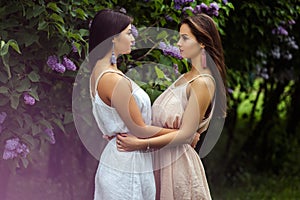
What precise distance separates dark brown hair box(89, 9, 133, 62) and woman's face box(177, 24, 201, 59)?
26 centimetres

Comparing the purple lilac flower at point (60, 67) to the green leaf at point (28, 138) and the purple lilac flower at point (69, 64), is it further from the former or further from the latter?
the green leaf at point (28, 138)

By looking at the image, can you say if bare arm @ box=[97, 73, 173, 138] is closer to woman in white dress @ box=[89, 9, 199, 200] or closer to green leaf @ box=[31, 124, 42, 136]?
woman in white dress @ box=[89, 9, 199, 200]

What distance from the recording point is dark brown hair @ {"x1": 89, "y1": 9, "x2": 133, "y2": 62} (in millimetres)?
3070

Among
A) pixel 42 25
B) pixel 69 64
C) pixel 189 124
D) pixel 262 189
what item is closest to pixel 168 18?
pixel 69 64

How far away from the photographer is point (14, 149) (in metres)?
3.76

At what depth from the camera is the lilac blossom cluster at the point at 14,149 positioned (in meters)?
3.72

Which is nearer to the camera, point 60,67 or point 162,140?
point 162,140

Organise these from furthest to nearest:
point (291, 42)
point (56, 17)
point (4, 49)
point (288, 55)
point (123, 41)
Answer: point (288, 55) < point (291, 42) < point (56, 17) < point (4, 49) < point (123, 41)

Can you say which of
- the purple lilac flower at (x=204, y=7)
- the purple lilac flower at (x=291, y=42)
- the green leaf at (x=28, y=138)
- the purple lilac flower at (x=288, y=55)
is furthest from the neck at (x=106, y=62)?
the purple lilac flower at (x=288, y=55)

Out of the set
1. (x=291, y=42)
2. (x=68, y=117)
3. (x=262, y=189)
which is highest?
(x=68, y=117)

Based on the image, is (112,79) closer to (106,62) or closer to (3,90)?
(106,62)

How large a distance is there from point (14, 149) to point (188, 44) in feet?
3.94

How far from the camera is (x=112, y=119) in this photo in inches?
121

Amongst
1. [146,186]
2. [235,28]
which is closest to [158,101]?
[146,186]
